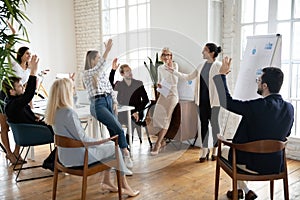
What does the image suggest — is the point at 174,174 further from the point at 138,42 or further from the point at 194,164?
the point at 138,42

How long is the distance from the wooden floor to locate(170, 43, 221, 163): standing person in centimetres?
43

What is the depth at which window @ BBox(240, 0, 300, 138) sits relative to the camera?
4.15m

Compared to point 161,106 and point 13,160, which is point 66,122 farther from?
point 161,106

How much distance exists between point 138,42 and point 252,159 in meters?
4.17

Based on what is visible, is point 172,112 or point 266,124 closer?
point 266,124

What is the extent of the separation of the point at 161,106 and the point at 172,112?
0.18 meters

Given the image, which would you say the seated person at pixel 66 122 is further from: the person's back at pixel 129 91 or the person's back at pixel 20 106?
the person's back at pixel 129 91

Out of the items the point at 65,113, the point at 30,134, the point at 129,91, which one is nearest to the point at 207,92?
the point at 129,91

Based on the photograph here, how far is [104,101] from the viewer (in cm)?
352

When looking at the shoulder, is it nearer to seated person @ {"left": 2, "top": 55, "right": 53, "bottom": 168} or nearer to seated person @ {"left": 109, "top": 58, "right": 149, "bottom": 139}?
seated person @ {"left": 2, "top": 55, "right": 53, "bottom": 168}

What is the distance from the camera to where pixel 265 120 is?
2498 mm

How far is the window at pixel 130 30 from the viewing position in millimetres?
6121

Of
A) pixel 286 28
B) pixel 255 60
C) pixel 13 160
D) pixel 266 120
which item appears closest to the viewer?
pixel 266 120

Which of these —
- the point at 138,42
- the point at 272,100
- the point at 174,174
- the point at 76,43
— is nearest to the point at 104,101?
the point at 174,174
